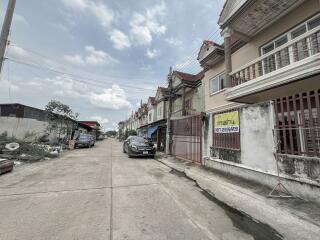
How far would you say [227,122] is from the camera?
7.66 m

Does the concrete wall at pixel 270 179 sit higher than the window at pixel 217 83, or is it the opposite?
the window at pixel 217 83

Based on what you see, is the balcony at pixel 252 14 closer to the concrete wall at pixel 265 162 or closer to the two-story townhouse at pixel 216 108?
the two-story townhouse at pixel 216 108

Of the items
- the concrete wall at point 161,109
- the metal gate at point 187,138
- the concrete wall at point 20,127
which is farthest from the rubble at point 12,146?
the concrete wall at point 161,109

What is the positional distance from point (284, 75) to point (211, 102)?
18.8 ft

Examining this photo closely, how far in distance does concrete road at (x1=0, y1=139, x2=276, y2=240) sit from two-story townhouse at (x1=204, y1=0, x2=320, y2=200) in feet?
7.48

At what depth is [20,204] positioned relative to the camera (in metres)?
4.19

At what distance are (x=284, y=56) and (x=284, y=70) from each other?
194 cm

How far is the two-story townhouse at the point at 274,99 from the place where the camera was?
449cm

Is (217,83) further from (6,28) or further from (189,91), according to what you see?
(6,28)

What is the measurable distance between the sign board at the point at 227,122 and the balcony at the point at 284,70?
2.53 feet

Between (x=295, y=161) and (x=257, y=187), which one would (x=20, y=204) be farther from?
(x=295, y=161)

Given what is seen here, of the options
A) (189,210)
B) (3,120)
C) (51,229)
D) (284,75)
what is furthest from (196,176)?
(3,120)

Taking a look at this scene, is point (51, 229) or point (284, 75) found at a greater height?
point (284, 75)

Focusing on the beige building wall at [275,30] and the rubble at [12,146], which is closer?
the beige building wall at [275,30]
